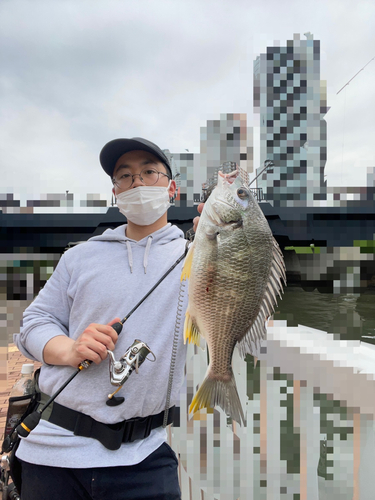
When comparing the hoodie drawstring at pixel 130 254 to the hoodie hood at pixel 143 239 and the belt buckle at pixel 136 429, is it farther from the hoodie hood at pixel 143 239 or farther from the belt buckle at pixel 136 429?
the belt buckle at pixel 136 429

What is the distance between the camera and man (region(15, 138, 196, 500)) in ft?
3.85

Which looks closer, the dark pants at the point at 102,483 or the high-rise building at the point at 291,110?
the dark pants at the point at 102,483

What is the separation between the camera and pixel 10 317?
3.21 meters

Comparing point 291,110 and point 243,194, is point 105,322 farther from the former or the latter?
point 291,110

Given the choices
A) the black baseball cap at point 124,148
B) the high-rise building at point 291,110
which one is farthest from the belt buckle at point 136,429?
the high-rise building at point 291,110

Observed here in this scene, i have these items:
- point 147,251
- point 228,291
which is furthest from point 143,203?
point 228,291

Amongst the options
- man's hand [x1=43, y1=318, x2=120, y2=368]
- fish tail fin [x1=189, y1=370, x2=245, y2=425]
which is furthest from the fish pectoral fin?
man's hand [x1=43, y1=318, x2=120, y2=368]

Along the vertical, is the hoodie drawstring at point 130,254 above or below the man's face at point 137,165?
below

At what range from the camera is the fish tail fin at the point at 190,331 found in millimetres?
1126

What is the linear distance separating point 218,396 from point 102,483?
0.57 metres

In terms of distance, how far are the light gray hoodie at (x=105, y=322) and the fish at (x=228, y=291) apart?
27 centimetres

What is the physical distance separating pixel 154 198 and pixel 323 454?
1608 mm

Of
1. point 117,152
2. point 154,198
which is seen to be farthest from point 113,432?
point 117,152

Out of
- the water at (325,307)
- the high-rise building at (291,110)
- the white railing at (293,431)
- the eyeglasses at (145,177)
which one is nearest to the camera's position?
the white railing at (293,431)
